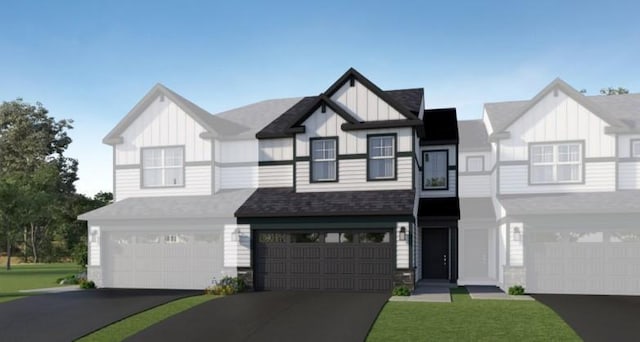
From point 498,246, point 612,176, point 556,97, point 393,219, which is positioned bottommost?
point 498,246

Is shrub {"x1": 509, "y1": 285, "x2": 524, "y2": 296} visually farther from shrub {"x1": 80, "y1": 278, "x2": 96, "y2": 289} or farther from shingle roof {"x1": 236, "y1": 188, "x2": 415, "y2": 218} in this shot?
shrub {"x1": 80, "y1": 278, "x2": 96, "y2": 289}

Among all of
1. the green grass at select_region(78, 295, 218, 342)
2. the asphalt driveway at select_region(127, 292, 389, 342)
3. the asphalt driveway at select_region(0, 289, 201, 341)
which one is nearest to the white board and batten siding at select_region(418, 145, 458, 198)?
the asphalt driveway at select_region(127, 292, 389, 342)

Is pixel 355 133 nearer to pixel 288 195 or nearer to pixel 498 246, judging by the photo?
pixel 288 195

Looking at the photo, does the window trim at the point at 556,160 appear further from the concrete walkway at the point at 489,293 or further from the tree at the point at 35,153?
the tree at the point at 35,153

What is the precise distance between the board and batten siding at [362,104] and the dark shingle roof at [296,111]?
0.69 metres

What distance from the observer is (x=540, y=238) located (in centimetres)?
1897

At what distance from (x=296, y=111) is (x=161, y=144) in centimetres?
619

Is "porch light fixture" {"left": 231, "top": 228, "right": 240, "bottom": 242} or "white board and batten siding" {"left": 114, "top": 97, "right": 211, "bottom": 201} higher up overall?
"white board and batten siding" {"left": 114, "top": 97, "right": 211, "bottom": 201}

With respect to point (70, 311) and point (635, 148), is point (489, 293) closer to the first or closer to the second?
point (635, 148)

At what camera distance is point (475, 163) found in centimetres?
2347

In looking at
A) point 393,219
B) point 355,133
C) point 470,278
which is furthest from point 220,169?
point 470,278

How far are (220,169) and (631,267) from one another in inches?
639

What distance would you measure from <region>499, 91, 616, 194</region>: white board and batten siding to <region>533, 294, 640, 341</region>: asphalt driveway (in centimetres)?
446

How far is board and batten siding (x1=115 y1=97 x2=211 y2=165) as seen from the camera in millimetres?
22109
